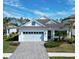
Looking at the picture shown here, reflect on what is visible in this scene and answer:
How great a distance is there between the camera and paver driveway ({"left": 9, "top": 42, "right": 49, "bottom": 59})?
12.6 ft

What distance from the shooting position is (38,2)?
3.79 m

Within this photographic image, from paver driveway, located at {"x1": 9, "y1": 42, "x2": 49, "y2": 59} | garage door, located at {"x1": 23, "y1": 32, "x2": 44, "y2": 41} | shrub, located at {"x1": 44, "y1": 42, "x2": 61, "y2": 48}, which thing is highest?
garage door, located at {"x1": 23, "y1": 32, "x2": 44, "y2": 41}

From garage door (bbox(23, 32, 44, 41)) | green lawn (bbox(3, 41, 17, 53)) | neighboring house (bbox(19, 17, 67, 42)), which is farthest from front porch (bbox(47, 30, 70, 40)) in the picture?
green lawn (bbox(3, 41, 17, 53))

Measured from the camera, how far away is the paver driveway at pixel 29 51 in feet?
12.6

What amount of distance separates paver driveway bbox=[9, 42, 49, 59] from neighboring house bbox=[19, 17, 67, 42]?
100 millimetres

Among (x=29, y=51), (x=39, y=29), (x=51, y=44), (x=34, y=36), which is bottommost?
(x=29, y=51)

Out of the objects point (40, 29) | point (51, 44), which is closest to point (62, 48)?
point (51, 44)

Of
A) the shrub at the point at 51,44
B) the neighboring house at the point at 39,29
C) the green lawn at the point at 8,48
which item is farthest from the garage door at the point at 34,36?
the green lawn at the point at 8,48

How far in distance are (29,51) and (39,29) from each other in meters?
0.46

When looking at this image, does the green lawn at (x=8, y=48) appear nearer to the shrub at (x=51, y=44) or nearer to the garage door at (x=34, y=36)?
the garage door at (x=34, y=36)

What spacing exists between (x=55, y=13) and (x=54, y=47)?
65 cm

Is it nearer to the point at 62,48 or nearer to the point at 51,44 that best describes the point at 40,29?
the point at 51,44

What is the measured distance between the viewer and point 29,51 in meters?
3.85

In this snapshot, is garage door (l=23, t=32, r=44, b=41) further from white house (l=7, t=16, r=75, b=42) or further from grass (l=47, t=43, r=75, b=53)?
grass (l=47, t=43, r=75, b=53)
